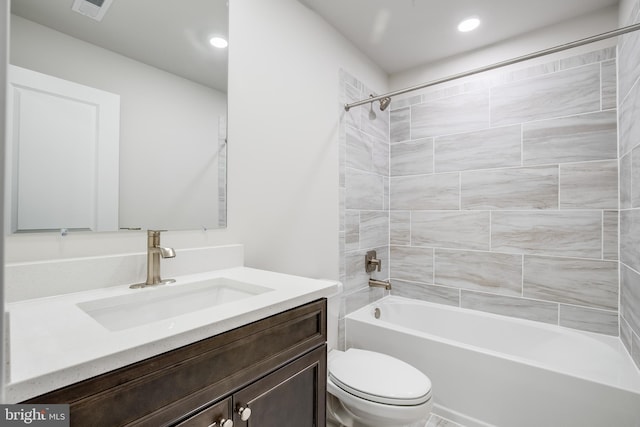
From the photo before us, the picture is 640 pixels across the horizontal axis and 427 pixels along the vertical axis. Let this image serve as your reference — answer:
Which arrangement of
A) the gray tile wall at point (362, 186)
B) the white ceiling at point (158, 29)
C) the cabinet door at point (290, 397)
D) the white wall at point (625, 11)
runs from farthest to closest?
1. the gray tile wall at point (362, 186)
2. the white wall at point (625, 11)
3. the white ceiling at point (158, 29)
4. the cabinet door at point (290, 397)

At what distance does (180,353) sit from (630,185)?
219 centimetres

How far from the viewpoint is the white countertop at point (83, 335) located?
48 cm

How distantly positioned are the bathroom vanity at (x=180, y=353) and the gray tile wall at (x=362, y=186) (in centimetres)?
109

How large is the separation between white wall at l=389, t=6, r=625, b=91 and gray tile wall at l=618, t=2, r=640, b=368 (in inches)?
9.9

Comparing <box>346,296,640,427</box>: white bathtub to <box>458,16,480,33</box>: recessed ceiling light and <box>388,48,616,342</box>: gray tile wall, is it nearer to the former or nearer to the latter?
<box>388,48,616,342</box>: gray tile wall

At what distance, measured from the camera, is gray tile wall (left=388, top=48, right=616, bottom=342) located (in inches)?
74.9

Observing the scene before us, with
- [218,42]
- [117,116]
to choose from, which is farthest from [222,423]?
[218,42]

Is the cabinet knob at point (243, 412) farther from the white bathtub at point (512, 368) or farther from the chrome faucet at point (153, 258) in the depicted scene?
the white bathtub at point (512, 368)

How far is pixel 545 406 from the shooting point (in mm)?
1516

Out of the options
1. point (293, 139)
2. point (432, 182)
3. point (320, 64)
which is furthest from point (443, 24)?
point (293, 139)

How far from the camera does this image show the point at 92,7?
1.03m

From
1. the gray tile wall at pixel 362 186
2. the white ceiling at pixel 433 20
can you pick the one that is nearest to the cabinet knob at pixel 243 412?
the gray tile wall at pixel 362 186

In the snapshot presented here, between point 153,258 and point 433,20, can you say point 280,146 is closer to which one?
point 153,258

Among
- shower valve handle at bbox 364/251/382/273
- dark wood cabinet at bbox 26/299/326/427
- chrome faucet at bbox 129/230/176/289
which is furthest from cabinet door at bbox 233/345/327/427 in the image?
shower valve handle at bbox 364/251/382/273
